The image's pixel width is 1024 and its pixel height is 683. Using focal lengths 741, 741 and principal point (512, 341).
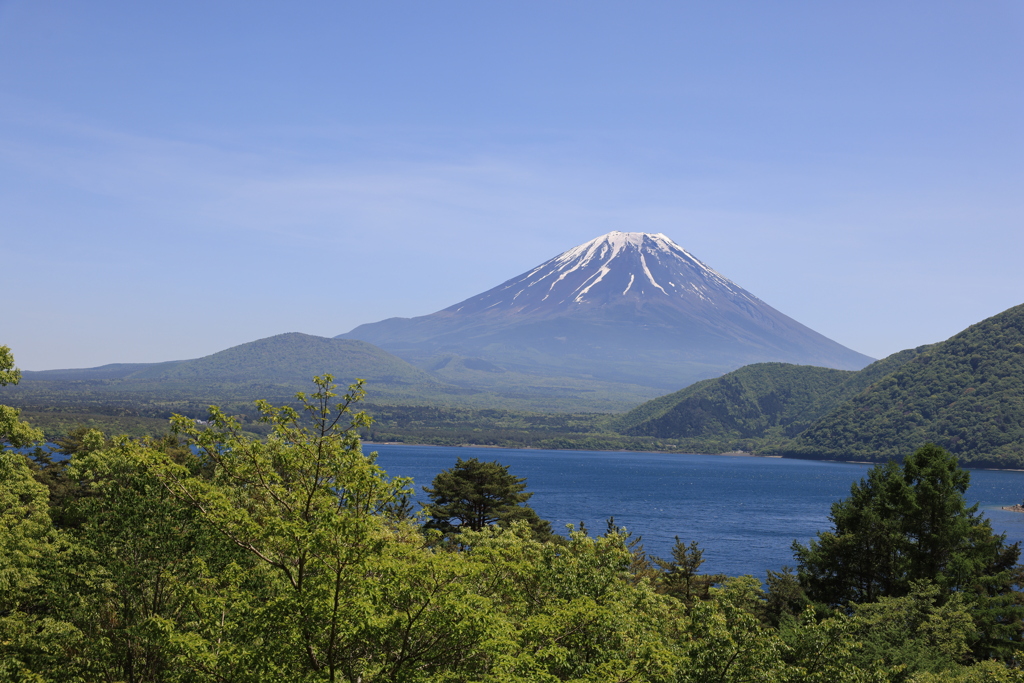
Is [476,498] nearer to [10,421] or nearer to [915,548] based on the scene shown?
[915,548]

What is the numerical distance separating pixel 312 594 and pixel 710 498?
121 m

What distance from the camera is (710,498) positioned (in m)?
125

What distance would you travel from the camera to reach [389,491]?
13.3 m

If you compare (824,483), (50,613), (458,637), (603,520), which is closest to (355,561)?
(458,637)

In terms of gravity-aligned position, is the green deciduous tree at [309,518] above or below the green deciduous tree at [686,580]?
above

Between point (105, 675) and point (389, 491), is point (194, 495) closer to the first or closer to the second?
point (389, 491)

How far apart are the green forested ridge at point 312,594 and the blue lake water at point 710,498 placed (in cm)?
4970

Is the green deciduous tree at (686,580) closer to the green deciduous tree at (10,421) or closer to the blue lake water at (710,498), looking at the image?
the blue lake water at (710,498)

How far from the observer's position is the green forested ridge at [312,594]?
1239 centimetres

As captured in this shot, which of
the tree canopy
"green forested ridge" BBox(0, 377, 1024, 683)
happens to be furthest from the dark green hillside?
"green forested ridge" BBox(0, 377, 1024, 683)

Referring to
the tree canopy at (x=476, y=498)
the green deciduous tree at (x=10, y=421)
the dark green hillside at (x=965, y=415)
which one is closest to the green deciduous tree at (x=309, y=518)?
the green deciduous tree at (x=10, y=421)

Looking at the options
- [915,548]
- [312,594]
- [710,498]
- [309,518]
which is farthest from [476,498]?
[710,498]

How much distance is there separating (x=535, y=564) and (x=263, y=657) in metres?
8.08

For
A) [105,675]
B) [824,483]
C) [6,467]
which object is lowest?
[824,483]
